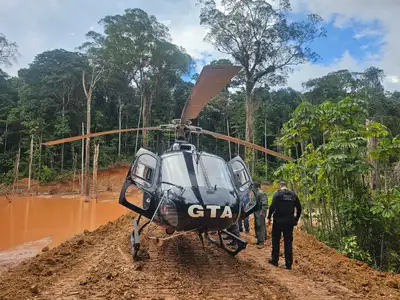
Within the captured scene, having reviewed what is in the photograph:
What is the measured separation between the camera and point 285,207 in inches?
209

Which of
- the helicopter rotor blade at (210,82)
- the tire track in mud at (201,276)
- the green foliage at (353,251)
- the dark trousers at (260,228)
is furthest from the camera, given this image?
the dark trousers at (260,228)

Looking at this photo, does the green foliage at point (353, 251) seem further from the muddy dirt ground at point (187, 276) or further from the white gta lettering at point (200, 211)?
the white gta lettering at point (200, 211)

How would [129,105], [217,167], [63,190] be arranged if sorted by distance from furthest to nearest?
[129,105]
[63,190]
[217,167]

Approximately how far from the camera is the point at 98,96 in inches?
1543

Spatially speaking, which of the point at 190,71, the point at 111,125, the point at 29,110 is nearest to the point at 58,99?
the point at 29,110

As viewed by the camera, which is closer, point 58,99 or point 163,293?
point 163,293

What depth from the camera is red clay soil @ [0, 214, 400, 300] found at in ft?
12.5

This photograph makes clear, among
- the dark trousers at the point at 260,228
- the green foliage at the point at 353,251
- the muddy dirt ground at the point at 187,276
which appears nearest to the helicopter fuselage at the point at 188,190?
the muddy dirt ground at the point at 187,276

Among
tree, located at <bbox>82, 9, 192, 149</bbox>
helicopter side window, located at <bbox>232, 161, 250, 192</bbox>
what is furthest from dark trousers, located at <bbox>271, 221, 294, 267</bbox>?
tree, located at <bbox>82, 9, 192, 149</bbox>

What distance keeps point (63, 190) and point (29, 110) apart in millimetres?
10027

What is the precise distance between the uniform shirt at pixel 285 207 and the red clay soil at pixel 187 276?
30.9 inches

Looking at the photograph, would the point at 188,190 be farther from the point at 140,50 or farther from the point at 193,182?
the point at 140,50

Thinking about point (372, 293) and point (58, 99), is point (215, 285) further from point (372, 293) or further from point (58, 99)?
point (58, 99)

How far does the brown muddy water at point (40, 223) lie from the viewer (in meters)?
8.56
